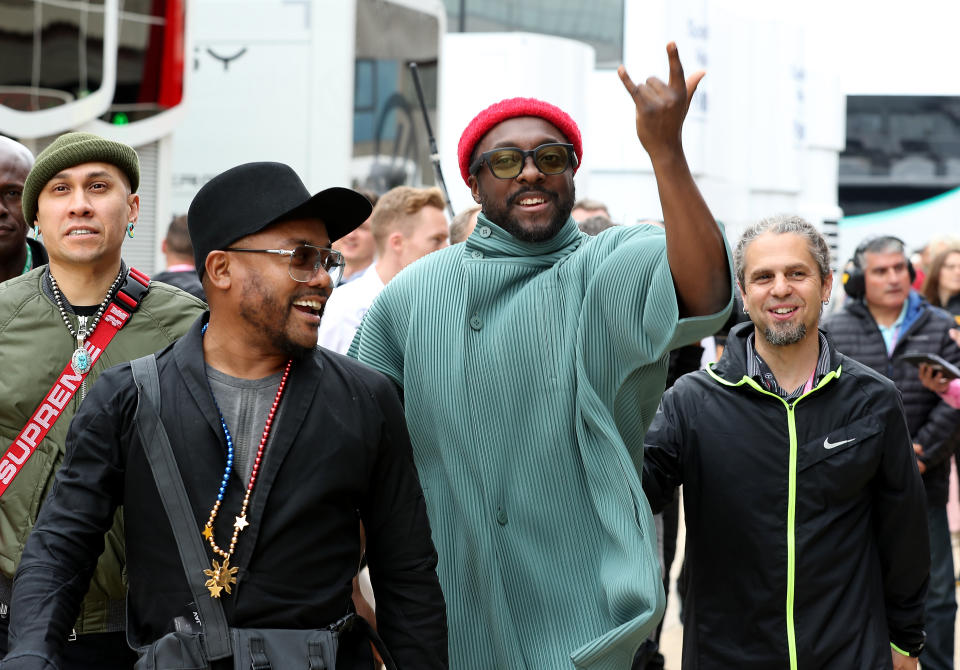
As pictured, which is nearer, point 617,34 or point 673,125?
point 673,125

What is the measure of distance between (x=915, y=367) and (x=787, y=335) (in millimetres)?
3140

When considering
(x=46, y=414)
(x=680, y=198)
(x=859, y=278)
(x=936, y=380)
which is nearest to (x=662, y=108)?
(x=680, y=198)

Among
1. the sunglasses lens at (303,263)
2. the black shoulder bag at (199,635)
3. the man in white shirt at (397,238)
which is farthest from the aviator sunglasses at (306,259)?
the man in white shirt at (397,238)

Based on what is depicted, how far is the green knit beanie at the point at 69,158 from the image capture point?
12.6 ft

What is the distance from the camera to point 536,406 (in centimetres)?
342

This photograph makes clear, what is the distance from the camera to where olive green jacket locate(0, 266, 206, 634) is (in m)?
3.52

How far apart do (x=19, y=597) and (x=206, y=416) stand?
0.52 meters

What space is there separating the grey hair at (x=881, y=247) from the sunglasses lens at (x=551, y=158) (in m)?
4.39

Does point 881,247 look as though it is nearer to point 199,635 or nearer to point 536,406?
point 536,406

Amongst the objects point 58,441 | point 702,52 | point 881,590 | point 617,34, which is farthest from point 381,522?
point 617,34

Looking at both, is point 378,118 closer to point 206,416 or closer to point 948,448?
point 948,448

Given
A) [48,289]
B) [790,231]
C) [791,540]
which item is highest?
[790,231]

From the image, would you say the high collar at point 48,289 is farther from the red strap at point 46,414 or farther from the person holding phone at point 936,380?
the person holding phone at point 936,380

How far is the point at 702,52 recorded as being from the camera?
2870 centimetres
